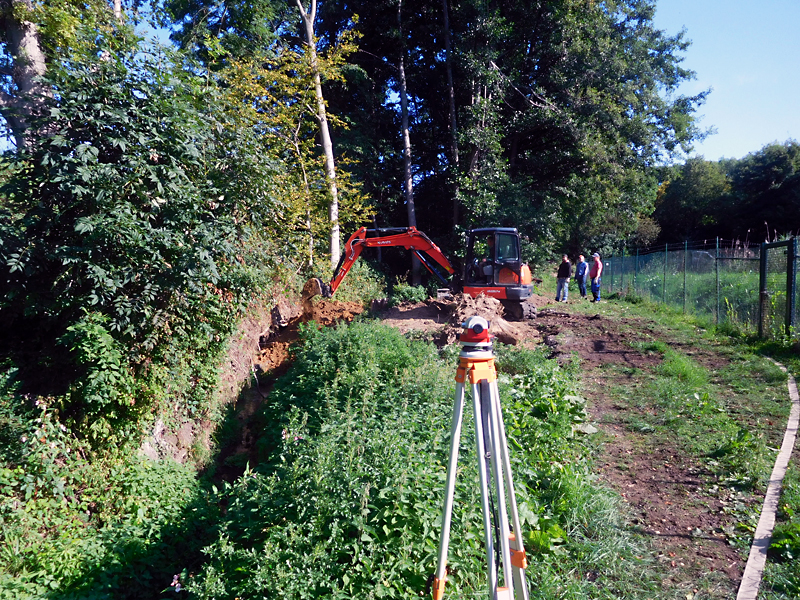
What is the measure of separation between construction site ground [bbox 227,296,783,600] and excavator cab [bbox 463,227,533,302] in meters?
0.93

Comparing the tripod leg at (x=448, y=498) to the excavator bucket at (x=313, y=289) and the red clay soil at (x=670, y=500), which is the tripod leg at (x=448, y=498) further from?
the excavator bucket at (x=313, y=289)

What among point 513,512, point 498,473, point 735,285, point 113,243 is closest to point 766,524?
point 513,512

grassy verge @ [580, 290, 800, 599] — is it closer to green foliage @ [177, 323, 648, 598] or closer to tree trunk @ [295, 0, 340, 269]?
green foliage @ [177, 323, 648, 598]

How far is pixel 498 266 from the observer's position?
42.3 feet

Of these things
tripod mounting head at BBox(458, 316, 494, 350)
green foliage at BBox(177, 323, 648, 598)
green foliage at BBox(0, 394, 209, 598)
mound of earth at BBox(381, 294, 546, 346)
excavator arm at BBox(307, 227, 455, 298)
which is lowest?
green foliage at BBox(0, 394, 209, 598)

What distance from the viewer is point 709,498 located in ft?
14.7

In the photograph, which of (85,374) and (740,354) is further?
(740,354)

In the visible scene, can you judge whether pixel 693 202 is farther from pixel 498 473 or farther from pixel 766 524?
pixel 498 473

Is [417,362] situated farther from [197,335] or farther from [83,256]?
[83,256]

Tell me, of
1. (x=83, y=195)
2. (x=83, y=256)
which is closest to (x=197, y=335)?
(x=83, y=256)

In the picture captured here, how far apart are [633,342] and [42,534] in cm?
995

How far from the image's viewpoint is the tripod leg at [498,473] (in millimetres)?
2305

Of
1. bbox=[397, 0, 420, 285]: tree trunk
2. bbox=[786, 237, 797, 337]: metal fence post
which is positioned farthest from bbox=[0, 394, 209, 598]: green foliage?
bbox=[397, 0, 420, 285]: tree trunk

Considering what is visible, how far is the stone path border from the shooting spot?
336 centimetres
